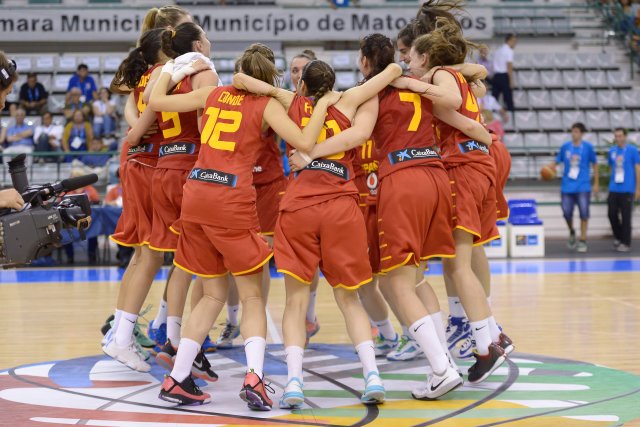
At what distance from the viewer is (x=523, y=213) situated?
14.2 metres

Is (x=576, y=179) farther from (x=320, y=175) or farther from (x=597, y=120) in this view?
(x=320, y=175)

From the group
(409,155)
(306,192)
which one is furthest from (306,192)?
(409,155)

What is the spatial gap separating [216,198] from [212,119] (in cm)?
44

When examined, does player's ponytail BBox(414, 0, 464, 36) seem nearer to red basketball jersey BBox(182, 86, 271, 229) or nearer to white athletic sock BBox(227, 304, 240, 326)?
red basketball jersey BBox(182, 86, 271, 229)

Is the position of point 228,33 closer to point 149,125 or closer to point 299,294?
point 149,125

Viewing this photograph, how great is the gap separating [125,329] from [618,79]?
15.3 meters

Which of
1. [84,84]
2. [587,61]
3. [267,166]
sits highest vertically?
[587,61]

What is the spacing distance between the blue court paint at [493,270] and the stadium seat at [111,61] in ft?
20.7

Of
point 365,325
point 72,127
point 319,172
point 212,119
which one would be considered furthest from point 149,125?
point 72,127

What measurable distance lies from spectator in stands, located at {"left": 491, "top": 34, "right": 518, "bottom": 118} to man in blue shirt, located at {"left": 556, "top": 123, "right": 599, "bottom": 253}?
3285 millimetres

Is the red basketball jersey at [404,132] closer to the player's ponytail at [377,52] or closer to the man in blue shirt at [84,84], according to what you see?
the player's ponytail at [377,52]

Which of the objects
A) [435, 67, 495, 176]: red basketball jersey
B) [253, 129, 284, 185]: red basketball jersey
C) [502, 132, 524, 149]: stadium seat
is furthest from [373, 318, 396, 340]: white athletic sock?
[502, 132, 524, 149]: stadium seat

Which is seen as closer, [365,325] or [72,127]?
[365,325]

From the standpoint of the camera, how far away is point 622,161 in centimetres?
1464
